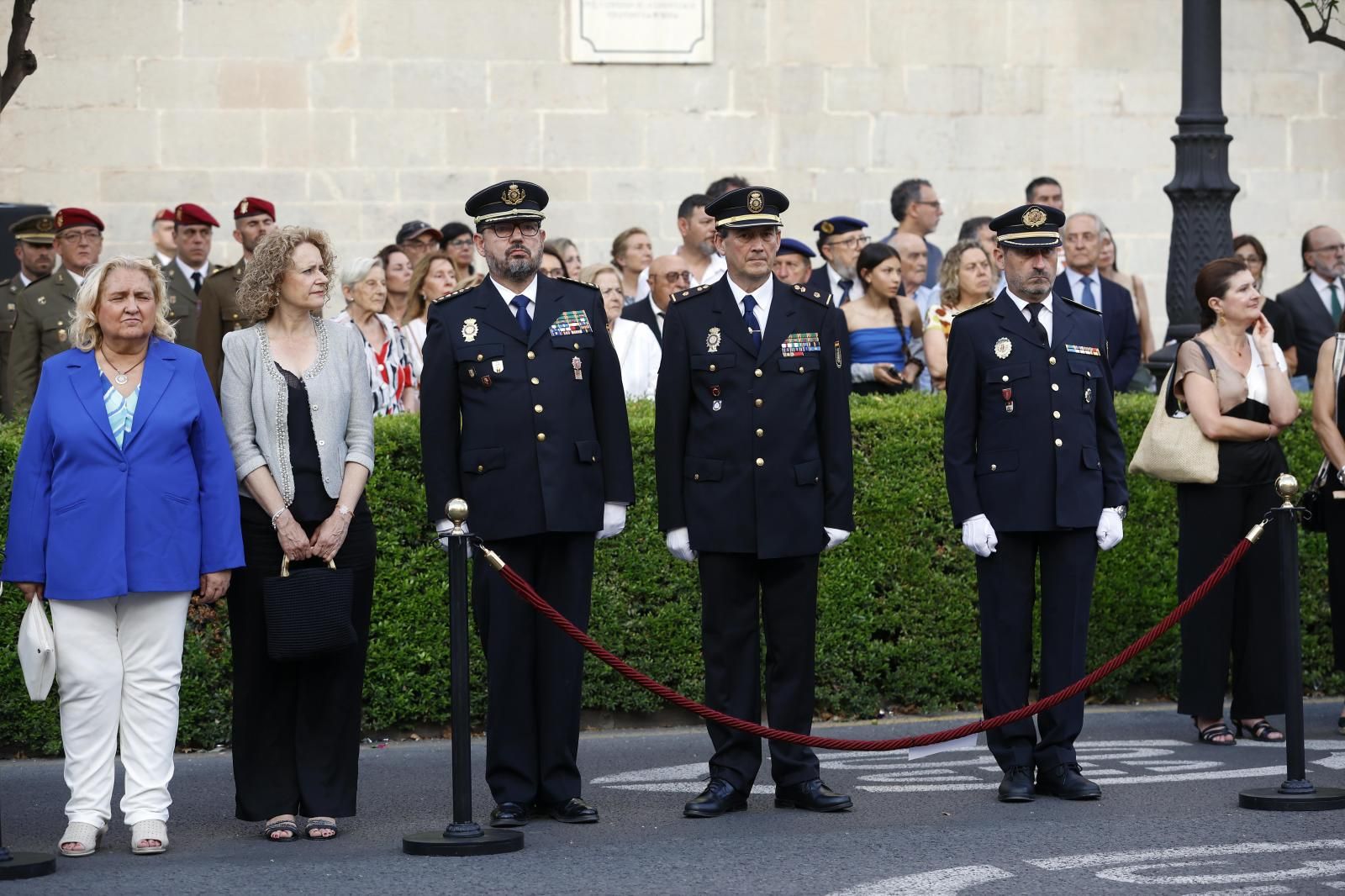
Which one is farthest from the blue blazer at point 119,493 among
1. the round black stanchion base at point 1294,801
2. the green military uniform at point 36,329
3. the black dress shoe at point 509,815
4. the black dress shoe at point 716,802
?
the green military uniform at point 36,329

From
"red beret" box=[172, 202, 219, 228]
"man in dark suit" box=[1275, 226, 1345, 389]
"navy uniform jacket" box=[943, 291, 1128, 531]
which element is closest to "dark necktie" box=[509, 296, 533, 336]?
"navy uniform jacket" box=[943, 291, 1128, 531]

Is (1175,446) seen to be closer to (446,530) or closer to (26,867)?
(446,530)

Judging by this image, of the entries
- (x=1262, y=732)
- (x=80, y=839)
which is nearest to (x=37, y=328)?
(x=80, y=839)

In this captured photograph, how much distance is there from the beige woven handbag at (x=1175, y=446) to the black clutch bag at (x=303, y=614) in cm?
397

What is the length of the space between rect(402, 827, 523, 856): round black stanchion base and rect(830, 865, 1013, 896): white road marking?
1.25 metres

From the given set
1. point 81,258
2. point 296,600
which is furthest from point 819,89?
point 296,600

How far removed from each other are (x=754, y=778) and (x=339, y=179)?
26.2ft

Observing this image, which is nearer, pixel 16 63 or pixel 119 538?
pixel 119 538

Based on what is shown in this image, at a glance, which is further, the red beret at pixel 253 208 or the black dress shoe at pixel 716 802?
the red beret at pixel 253 208

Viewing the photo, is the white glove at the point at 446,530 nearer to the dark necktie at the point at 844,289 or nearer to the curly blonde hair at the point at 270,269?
the curly blonde hair at the point at 270,269

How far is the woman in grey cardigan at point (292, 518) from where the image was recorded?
7.30 meters

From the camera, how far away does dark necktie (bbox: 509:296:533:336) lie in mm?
7566

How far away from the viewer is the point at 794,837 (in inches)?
283

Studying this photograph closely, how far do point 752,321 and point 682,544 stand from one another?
2.86 feet
